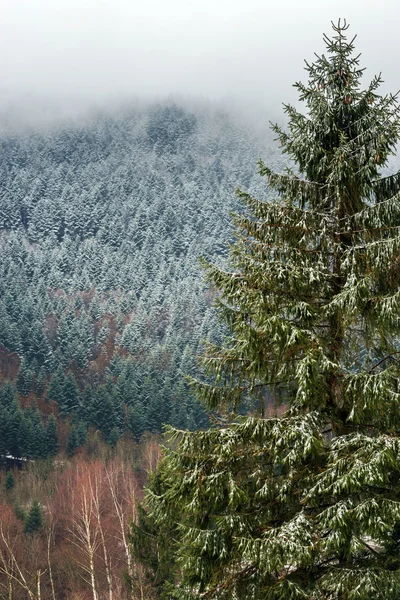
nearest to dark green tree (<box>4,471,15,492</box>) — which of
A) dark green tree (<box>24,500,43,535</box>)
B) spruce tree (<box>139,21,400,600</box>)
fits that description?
dark green tree (<box>24,500,43,535</box>)

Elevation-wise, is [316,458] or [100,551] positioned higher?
[316,458]

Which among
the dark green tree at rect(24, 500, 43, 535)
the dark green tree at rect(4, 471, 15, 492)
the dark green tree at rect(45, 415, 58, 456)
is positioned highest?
the dark green tree at rect(45, 415, 58, 456)

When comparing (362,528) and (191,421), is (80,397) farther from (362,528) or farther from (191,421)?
(362,528)

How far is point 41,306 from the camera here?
504 feet

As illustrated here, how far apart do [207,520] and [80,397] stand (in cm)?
9565

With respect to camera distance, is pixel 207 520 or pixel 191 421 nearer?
pixel 207 520

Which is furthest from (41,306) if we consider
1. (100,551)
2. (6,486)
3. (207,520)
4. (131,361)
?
(207,520)

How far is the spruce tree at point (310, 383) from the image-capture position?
6477 millimetres

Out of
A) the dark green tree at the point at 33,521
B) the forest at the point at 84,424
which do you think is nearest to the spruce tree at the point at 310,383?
the forest at the point at 84,424

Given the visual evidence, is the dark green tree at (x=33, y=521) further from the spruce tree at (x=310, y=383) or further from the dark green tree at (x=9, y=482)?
the spruce tree at (x=310, y=383)

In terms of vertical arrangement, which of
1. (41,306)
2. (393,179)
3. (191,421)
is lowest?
(191,421)

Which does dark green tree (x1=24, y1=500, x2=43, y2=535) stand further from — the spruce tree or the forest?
the spruce tree

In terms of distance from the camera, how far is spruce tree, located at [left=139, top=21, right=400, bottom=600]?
255 inches

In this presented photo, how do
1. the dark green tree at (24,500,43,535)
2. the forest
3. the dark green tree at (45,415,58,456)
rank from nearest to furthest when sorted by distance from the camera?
1. the forest
2. the dark green tree at (24,500,43,535)
3. the dark green tree at (45,415,58,456)
